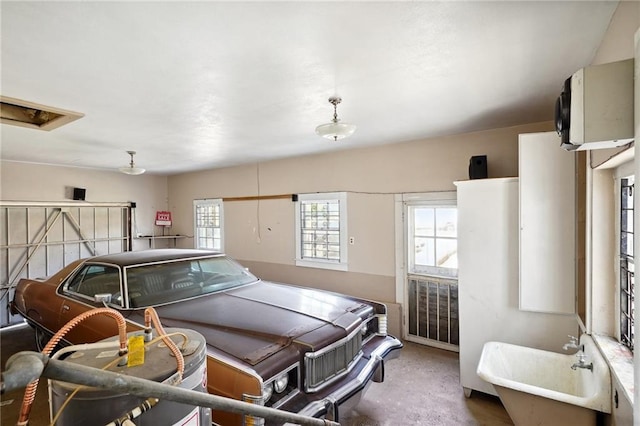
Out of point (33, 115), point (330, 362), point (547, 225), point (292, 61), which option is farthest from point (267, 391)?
point (33, 115)

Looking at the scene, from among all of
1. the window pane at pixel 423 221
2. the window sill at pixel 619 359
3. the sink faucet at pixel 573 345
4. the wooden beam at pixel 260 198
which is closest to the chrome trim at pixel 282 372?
the window sill at pixel 619 359

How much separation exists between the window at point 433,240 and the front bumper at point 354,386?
56.9 inches

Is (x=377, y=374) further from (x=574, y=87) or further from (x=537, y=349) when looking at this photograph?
(x=574, y=87)

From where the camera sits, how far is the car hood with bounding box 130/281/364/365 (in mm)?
1974

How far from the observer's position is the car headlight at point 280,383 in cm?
180

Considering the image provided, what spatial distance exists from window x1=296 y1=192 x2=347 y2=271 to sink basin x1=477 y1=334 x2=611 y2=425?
93.8 inches

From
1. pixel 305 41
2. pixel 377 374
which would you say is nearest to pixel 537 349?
pixel 377 374

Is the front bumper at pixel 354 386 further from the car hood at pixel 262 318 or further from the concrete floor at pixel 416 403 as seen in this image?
the concrete floor at pixel 416 403

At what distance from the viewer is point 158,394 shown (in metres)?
0.75

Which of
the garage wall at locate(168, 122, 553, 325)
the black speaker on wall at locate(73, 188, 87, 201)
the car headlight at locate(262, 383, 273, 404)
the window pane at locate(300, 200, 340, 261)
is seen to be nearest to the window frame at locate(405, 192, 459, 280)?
the garage wall at locate(168, 122, 553, 325)

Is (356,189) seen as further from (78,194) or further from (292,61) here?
(78,194)

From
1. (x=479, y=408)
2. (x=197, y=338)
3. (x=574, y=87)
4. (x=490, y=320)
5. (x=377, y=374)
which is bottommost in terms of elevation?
(x=479, y=408)

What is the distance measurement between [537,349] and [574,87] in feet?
7.11

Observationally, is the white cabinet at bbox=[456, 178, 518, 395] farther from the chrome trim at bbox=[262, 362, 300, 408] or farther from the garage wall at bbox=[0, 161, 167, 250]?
the garage wall at bbox=[0, 161, 167, 250]
